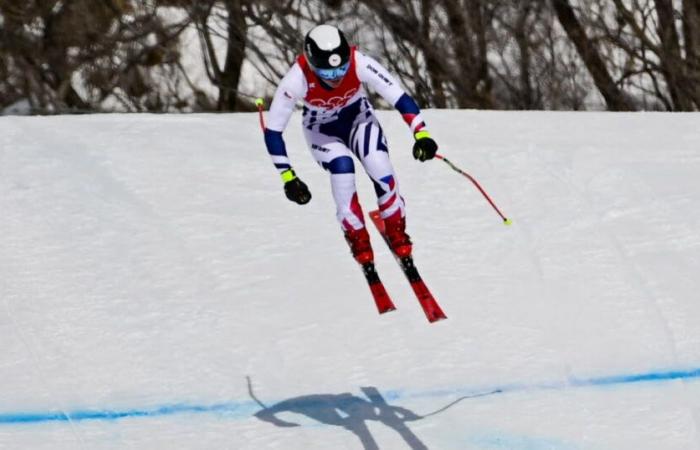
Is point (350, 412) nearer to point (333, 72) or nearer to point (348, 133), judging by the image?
point (348, 133)

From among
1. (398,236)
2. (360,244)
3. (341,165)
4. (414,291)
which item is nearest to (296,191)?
(341,165)

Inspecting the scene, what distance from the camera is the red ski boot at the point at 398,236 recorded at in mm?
7535

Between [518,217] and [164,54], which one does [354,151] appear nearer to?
[518,217]

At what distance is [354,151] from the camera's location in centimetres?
756

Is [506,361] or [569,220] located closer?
[506,361]

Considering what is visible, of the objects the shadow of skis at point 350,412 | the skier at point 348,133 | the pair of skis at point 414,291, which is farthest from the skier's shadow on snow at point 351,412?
the skier at point 348,133

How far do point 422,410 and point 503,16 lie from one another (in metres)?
8.19

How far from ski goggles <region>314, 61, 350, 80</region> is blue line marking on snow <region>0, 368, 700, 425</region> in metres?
1.66

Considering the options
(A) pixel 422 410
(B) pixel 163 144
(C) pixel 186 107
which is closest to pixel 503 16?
(C) pixel 186 107

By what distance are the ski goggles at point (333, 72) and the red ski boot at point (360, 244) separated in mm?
709

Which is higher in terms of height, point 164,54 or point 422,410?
point 164,54

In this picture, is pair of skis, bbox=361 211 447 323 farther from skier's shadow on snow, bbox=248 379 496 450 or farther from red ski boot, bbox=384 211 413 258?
skier's shadow on snow, bbox=248 379 496 450

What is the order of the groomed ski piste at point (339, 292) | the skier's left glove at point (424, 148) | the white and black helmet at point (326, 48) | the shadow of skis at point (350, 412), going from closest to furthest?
the white and black helmet at point (326, 48), the skier's left glove at point (424, 148), the shadow of skis at point (350, 412), the groomed ski piste at point (339, 292)

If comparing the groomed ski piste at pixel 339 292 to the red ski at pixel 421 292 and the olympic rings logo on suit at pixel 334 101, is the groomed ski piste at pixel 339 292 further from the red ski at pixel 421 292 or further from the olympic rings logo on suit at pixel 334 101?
the olympic rings logo on suit at pixel 334 101
